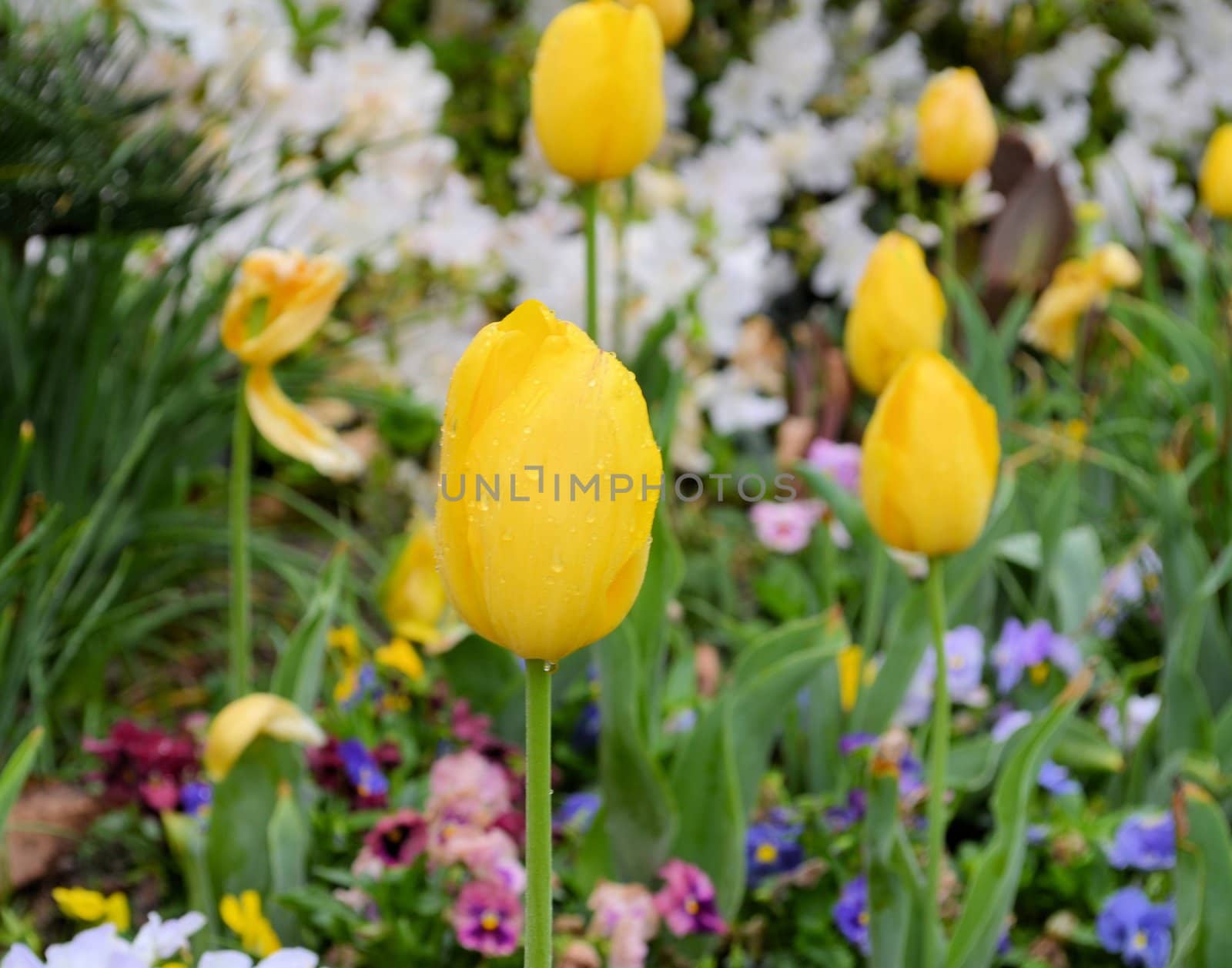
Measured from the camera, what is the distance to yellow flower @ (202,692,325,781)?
1057mm

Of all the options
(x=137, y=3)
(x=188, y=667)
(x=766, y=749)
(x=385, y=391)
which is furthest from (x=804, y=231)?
(x=766, y=749)

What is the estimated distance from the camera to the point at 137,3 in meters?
1.98

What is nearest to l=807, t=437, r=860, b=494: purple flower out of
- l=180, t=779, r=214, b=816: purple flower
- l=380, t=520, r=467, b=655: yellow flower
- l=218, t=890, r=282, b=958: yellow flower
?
l=380, t=520, r=467, b=655: yellow flower

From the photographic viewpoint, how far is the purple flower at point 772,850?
1.27m

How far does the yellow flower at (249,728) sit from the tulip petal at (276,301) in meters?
0.28

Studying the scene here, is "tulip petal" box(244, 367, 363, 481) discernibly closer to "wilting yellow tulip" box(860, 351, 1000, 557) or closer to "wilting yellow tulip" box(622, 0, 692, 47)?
"wilting yellow tulip" box(860, 351, 1000, 557)

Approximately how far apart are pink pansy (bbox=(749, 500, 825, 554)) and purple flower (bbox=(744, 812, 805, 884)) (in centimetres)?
59

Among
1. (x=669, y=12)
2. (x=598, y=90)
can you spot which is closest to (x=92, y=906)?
(x=598, y=90)

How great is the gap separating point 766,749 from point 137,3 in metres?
1.47

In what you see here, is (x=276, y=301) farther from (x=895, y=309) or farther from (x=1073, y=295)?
(x=1073, y=295)

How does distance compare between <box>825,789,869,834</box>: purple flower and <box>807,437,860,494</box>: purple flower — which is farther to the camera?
<box>807,437,860,494</box>: purple flower

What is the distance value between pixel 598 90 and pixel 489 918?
0.71 m

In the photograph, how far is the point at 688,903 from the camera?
1.13 m

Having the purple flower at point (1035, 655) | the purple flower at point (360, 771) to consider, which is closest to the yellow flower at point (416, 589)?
the purple flower at point (360, 771)
